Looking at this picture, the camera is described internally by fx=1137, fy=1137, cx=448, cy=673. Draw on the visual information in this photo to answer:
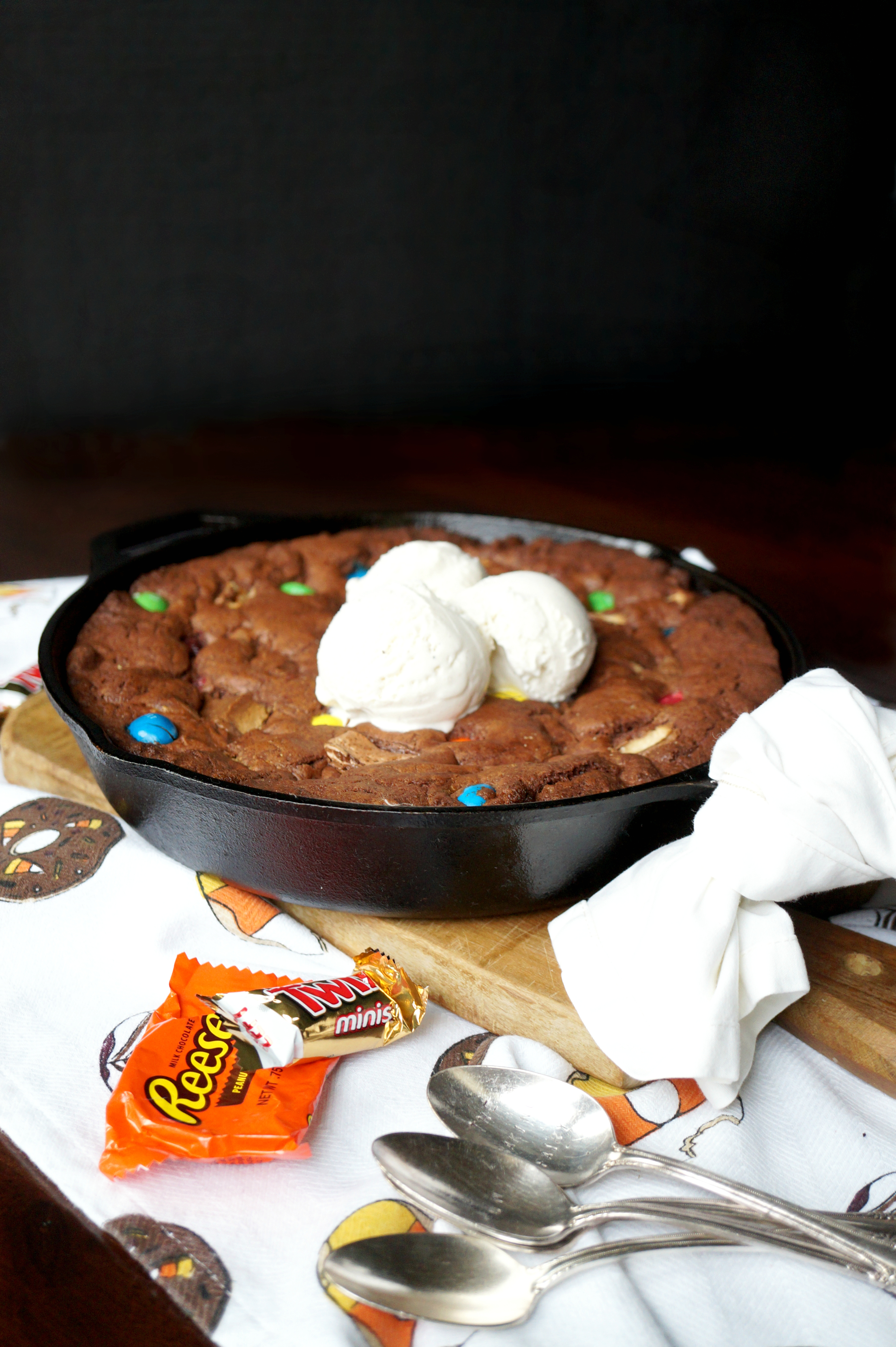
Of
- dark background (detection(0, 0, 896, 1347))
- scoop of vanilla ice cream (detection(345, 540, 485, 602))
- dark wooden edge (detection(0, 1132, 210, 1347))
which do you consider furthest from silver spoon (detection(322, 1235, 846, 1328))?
dark background (detection(0, 0, 896, 1347))

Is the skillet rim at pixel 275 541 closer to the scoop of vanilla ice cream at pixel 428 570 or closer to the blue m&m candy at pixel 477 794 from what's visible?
the blue m&m candy at pixel 477 794

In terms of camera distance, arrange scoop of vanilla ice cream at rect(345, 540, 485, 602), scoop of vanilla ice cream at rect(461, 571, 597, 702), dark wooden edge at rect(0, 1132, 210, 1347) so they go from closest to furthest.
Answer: dark wooden edge at rect(0, 1132, 210, 1347) → scoop of vanilla ice cream at rect(461, 571, 597, 702) → scoop of vanilla ice cream at rect(345, 540, 485, 602)

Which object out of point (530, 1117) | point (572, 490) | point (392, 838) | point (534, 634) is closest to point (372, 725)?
point (534, 634)

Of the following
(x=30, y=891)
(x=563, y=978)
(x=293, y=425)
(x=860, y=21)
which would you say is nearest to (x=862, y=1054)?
(x=563, y=978)

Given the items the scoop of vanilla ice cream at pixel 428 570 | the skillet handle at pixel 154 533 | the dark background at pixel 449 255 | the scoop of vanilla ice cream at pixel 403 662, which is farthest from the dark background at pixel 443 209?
the scoop of vanilla ice cream at pixel 403 662

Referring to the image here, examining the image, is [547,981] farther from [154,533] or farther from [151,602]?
[154,533]

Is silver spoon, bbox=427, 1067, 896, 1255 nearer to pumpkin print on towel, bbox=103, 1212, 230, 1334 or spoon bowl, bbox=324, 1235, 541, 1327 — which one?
spoon bowl, bbox=324, 1235, 541, 1327
